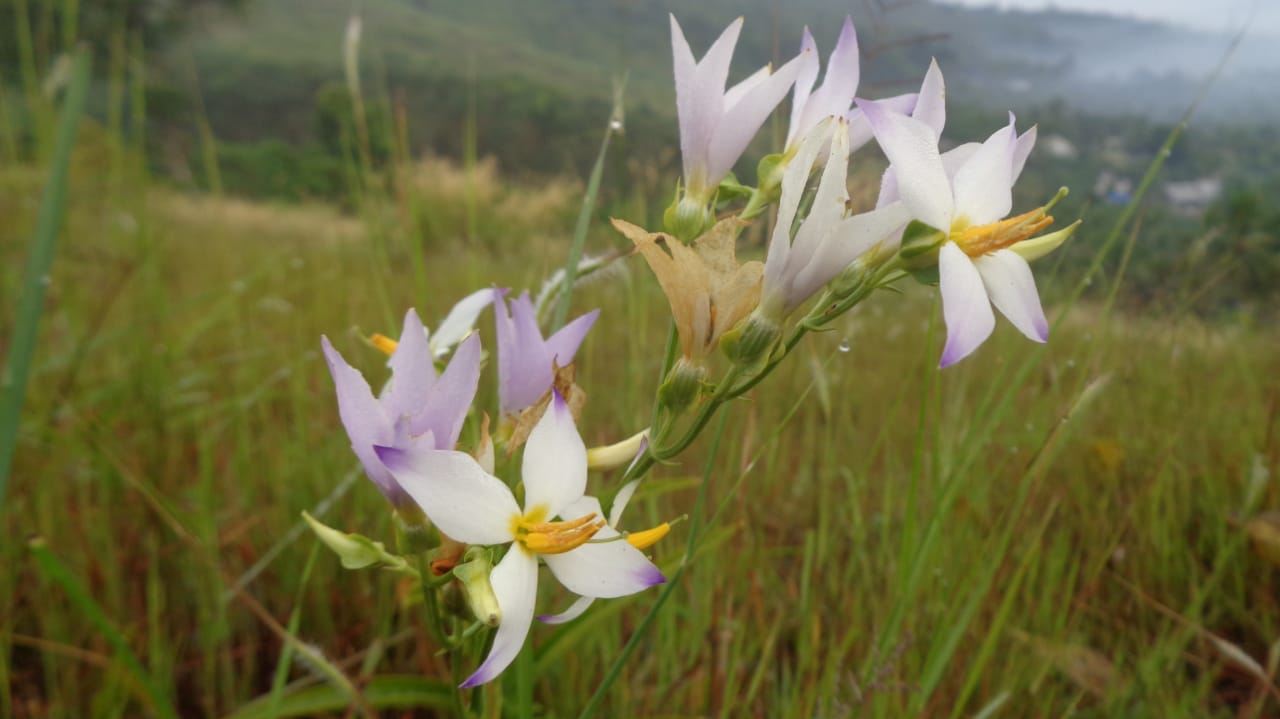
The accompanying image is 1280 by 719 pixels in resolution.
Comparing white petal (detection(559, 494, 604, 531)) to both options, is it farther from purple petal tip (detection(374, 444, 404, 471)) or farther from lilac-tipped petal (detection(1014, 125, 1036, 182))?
lilac-tipped petal (detection(1014, 125, 1036, 182))

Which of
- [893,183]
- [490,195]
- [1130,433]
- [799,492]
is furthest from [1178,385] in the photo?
[490,195]

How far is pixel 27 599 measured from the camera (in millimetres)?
1233

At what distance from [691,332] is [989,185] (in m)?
0.20

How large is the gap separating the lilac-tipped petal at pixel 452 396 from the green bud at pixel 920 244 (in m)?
0.26

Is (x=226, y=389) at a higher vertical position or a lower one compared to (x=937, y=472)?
lower

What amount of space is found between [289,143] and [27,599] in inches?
1358

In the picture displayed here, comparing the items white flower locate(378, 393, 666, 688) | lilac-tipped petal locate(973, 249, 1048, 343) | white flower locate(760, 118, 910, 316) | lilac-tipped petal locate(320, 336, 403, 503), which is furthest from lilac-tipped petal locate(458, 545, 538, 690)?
lilac-tipped petal locate(973, 249, 1048, 343)

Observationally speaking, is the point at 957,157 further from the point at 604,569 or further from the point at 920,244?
the point at 604,569

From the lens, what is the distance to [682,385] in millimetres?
517

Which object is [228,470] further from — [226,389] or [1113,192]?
[1113,192]

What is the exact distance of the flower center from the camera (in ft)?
1.51

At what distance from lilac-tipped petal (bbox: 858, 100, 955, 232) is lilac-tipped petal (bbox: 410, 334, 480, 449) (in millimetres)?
260

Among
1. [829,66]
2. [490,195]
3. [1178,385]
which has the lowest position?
[490,195]

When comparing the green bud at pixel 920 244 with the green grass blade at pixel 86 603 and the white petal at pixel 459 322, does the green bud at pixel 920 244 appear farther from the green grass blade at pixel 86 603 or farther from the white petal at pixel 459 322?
the green grass blade at pixel 86 603
